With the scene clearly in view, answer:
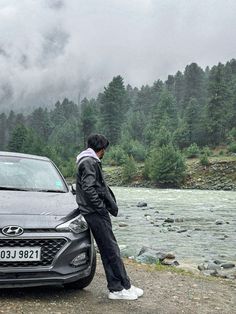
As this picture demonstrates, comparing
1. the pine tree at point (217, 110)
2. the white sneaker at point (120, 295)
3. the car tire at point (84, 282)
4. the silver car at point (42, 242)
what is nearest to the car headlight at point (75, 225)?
the silver car at point (42, 242)

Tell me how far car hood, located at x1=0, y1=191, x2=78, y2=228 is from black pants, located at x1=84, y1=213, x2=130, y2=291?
326 millimetres

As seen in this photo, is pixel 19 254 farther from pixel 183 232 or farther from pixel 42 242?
pixel 183 232

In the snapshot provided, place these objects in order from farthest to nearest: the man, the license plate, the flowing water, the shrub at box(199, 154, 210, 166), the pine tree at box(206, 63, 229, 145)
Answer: the pine tree at box(206, 63, 229, 145) → the shrub at box(199, 154, 210, 166) → the flowing water → the man → the license plate

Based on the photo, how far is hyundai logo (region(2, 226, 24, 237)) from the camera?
5.49 meters

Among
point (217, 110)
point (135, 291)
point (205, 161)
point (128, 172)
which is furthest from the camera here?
point (217, 110)

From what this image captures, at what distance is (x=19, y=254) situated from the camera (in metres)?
5.50

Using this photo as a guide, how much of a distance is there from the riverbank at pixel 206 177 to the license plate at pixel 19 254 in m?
66.6

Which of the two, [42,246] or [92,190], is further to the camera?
[92,190]

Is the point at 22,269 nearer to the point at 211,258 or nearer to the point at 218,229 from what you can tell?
the point at 211,258

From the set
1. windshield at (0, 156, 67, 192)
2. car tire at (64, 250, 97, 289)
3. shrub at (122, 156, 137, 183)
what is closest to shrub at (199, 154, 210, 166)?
shrub at (122, 156, 137, 183)

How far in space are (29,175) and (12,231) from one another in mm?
1910

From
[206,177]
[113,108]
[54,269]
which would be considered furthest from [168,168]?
[54,269]

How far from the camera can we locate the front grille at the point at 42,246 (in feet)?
18.0

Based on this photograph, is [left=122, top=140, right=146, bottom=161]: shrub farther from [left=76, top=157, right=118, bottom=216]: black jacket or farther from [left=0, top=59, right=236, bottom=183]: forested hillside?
[left=76, top=157, right=118, bottom=216]: black jacket
